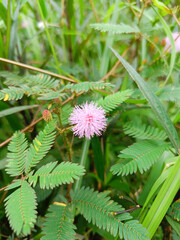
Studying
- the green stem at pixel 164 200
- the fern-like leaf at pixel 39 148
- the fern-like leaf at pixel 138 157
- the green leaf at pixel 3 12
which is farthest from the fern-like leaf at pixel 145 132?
the green leaf at pixel 3 12

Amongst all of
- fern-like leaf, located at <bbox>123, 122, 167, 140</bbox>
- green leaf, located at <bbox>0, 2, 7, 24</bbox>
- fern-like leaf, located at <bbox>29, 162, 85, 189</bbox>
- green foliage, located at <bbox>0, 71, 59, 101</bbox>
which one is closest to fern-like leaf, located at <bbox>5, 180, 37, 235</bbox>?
fern-like leaf, located at <bbox>29, 162, 85, 189</bbox>

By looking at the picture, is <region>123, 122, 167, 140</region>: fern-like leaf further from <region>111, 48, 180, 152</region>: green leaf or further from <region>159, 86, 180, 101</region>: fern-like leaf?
<region>159, 86, 180, 101</region>: fern-like leaf

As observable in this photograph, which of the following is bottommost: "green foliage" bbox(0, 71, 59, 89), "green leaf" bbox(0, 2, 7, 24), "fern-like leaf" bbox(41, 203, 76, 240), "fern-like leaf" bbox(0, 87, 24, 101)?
"fern-like leaf" bbox(41, 203, 76, 240)

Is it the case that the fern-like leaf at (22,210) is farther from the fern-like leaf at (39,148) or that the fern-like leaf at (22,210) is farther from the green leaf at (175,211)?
the green leaf at (175,211)

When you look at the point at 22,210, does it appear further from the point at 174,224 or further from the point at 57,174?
the point at 174,224

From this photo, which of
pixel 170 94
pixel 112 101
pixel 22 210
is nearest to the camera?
pixel 22 210

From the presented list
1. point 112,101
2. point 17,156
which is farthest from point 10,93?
point 112,101

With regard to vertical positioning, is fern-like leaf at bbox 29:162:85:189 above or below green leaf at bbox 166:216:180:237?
above
